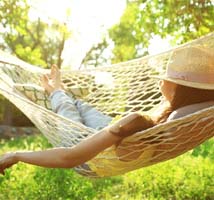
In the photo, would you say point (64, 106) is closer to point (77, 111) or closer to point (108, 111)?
point (77, 111)

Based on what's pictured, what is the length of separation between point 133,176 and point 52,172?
836 mm

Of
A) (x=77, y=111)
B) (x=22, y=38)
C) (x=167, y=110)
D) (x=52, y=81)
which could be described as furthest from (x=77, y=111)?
(x=22, y=38)

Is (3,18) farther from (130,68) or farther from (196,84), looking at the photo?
(196,84)

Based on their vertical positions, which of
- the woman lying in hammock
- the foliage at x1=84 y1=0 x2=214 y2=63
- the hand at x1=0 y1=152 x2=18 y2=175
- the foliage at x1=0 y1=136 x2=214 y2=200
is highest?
the foliage at x1=84 y1=0 x2=214 y2=63

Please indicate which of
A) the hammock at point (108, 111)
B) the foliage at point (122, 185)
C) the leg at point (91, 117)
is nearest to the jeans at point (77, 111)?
the leg at point (91, 117)

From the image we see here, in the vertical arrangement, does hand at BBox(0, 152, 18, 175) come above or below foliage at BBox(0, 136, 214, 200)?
below

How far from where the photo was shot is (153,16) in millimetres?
4277

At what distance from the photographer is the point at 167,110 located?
2234 millimetres

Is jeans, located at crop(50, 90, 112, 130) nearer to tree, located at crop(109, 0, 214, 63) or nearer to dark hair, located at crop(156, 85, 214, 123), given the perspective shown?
dark hair, located at crop(156, 85, 214, 123)

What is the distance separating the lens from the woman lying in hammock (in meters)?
1.94

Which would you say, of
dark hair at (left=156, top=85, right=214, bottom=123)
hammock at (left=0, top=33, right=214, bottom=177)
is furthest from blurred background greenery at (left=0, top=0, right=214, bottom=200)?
dark hair at (left=156, top=85, right=214, bottom=123)

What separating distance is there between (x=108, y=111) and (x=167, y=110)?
3.68ft

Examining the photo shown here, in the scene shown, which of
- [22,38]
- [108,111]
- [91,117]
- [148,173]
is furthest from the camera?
[22,38]

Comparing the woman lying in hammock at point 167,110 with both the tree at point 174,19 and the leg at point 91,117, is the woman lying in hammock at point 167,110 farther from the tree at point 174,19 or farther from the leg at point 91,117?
the tree at point 174,19
